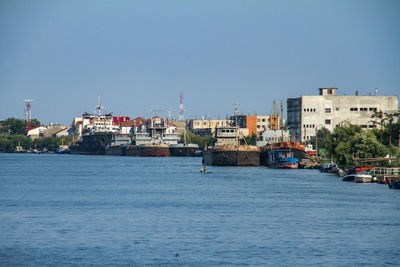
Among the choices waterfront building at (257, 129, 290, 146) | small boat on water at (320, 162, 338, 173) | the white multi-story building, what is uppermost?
the white multi-story building

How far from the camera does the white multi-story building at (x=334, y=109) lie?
195500 millimetres

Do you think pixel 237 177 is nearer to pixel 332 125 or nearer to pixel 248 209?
pixel 248 209

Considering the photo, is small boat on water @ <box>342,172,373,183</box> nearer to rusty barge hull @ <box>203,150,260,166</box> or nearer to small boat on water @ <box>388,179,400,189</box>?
small boat on water @ <box>388,179,400,189</box>

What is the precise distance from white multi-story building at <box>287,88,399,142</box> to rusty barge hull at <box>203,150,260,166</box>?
2169 inches

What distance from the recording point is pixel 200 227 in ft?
162

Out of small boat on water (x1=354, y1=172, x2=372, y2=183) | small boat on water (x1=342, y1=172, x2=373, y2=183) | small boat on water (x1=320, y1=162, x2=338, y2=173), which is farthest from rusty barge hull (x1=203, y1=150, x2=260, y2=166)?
small boat on water (x1=354, y1=172, x2=372, y2=183)

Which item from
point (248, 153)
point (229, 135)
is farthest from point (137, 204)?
point (229, 135)

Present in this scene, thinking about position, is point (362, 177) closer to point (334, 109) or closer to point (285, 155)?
point (285, 155)

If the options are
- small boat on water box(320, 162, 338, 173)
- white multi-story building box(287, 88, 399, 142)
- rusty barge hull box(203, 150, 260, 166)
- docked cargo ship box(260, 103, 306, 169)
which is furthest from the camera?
white multi-story building box(287, 88, 399, 142)

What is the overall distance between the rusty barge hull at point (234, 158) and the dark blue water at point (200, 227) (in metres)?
55.2

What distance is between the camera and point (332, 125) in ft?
641

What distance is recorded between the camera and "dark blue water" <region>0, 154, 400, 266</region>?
3891cm

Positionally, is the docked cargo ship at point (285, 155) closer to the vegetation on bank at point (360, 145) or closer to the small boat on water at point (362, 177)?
the vegetation on bank at point (360, 145)

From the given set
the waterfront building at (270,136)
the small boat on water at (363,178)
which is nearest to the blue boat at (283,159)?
the waterfront building at (270,136)
